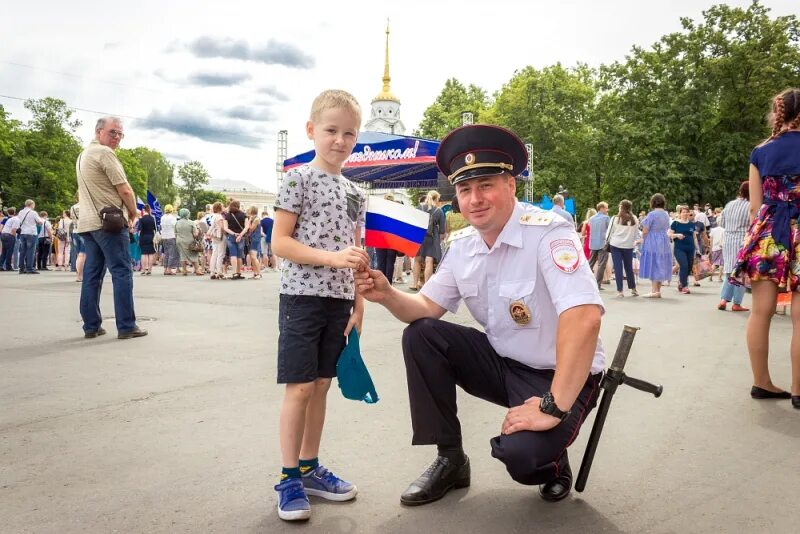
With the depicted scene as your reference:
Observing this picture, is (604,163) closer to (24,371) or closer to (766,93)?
(766,93)

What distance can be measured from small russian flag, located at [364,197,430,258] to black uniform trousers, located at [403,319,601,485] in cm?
42

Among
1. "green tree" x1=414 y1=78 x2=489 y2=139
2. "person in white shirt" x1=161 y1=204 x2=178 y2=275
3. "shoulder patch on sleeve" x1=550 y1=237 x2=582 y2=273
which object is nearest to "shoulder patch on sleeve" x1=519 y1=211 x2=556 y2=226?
"shoulder patch on sleeve" x1=550 y1=237 x2=582 y2=273

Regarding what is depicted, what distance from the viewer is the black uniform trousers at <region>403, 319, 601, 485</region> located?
2.72 metres

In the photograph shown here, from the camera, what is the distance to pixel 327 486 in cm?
272

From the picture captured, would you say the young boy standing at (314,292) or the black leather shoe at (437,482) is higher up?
the young boy standing at (314,292)

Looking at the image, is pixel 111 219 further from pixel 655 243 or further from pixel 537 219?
pixel 655 243

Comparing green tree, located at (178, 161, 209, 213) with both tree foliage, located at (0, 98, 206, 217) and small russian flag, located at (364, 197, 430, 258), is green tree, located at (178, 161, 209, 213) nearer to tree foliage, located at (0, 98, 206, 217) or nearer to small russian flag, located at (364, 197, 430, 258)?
tree foliage, located at (0, 98, 206, 217)

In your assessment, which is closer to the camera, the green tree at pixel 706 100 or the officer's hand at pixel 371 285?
the officer's hand at pixel 371 285

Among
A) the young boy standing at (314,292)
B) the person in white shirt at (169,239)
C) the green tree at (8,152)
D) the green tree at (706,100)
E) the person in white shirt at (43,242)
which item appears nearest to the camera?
the young boy standing at (314,292)

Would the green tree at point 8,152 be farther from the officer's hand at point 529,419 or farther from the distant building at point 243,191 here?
the distant building at point 243,191

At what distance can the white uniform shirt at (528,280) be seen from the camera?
2.48 meters

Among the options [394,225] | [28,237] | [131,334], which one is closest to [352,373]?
[394,225]

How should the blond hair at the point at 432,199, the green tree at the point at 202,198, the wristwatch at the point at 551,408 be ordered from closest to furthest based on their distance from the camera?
the wristwatch at the point at 551,408, the blond hair at the point at 432,199, the green tree at the point at 202,198

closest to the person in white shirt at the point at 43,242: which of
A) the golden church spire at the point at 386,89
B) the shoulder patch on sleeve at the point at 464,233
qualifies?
the shoulder patch on sleeve at the point at 464,233
